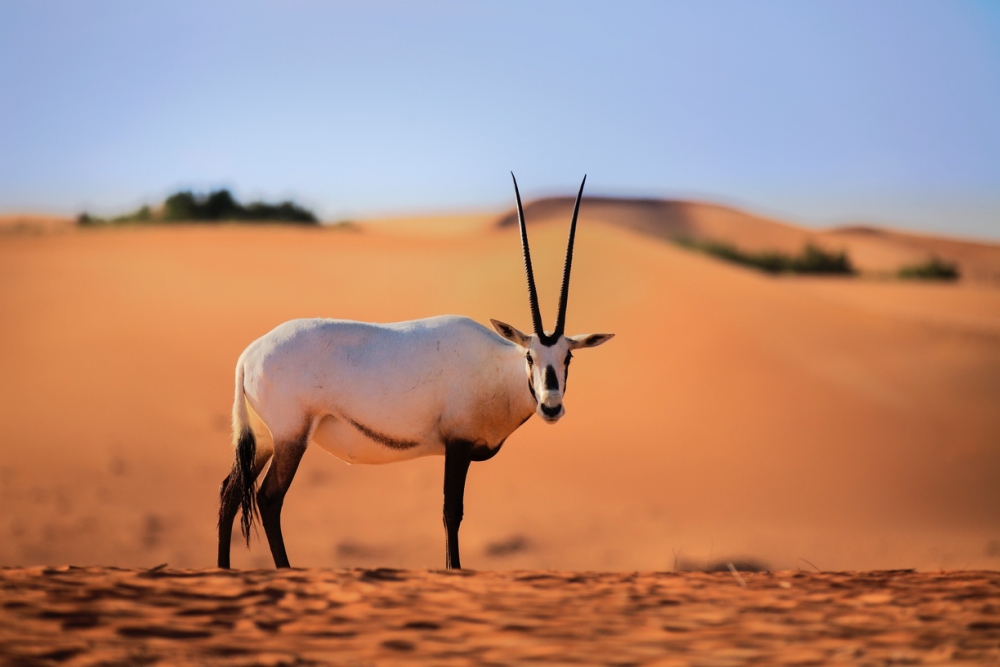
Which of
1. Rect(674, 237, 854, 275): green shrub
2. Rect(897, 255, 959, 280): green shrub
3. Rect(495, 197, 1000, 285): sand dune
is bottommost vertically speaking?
Rect(897, 255, 959, 280): green shrub

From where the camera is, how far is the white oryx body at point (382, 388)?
24.2 feet

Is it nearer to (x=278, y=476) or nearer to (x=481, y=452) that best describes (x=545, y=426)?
(x=481, y=452)

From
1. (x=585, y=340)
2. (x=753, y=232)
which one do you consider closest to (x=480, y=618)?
(x=585, y=340)

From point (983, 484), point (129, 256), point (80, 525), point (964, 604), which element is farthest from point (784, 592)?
point (129, 256)

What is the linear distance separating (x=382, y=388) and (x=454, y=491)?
0.91m

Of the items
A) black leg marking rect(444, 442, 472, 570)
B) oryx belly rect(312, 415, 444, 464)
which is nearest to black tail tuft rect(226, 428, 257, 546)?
oryx belly rect(312, 415, 444, 464)

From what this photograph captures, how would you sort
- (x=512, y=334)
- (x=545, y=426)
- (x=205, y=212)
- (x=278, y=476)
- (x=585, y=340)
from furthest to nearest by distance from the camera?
(x=205, y=212) → (x=545, y=426) → (x=585, y=340) → (x=512, y=334) → (x=278, y=476)

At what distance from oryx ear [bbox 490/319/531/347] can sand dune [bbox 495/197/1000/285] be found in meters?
66.1

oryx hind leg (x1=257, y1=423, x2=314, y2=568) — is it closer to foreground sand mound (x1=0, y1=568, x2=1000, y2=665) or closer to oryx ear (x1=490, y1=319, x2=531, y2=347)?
oryx ear (x1=490, y1=319, x2=531, y2=347)

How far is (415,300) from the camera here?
23828 millimetres

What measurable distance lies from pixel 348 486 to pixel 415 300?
668cm

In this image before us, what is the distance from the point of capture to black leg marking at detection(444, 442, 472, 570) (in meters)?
7.12

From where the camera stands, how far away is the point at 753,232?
295 feet

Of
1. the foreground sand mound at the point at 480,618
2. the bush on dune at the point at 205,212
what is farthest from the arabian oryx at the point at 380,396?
the bush on dune at the point at 205,212
